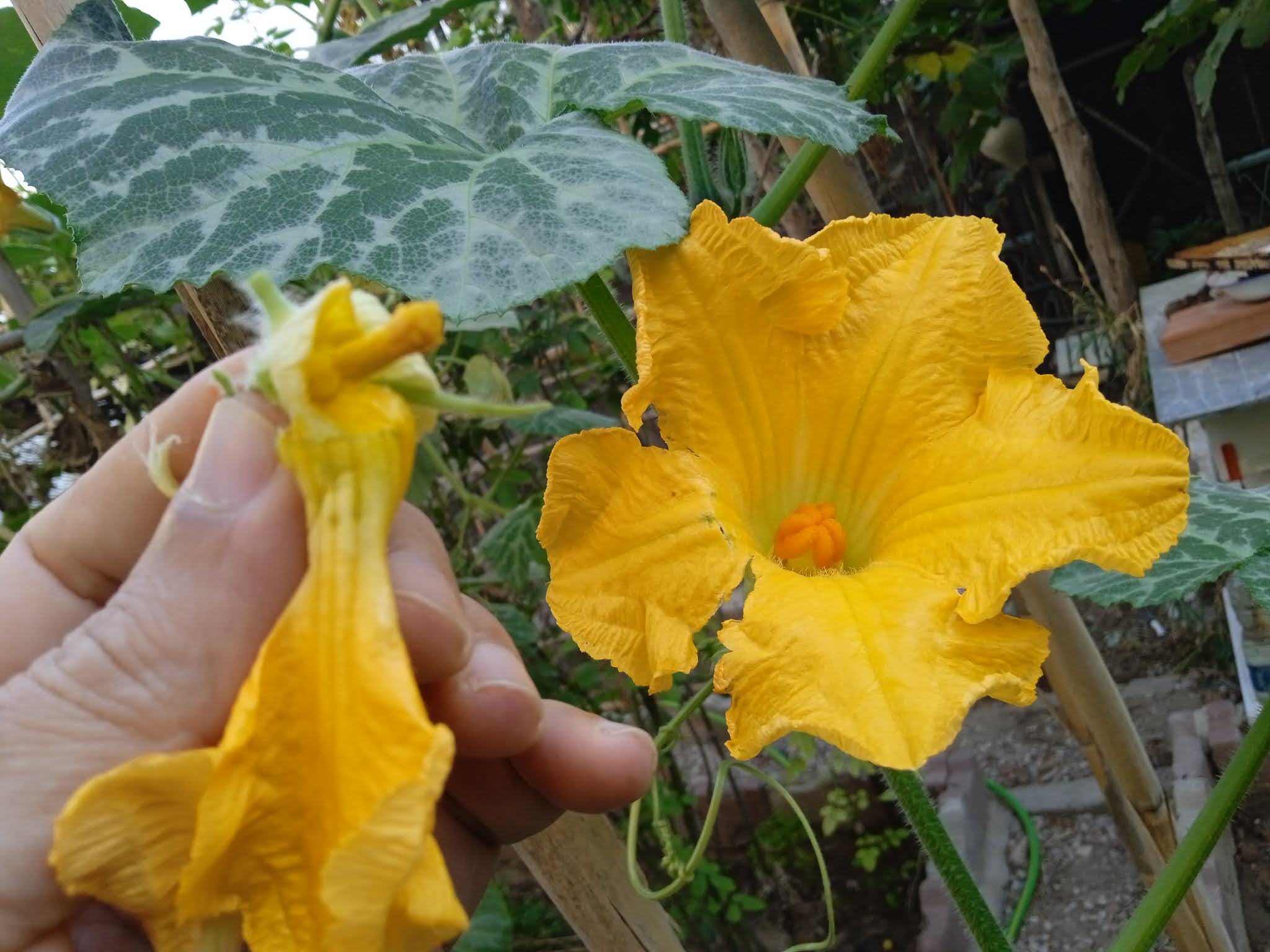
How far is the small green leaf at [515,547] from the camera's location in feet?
4.30

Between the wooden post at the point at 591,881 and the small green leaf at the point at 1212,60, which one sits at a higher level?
the small green leaf at the point at 1212,60

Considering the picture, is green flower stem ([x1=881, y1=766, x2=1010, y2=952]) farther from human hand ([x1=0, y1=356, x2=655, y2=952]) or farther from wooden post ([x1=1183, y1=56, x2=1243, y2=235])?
wooden post ([x1=1183, y1=56, x2=1243, y2=235])

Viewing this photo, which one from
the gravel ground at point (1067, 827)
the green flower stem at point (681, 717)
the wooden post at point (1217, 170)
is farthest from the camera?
the wooden post at point (1217, 170)

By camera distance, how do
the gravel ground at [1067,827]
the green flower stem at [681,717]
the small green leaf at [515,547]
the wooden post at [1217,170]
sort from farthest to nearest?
the wooden post at [1217,170]
the gravel ground at [1067,827]
the small green leaf at [515,547]
the green flower stem at [681,717]

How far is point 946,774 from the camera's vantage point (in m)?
2.15

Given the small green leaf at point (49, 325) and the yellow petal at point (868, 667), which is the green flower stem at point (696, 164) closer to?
the yellow petal at point (868, 667)

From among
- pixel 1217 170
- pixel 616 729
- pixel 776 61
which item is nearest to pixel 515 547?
pixel 616 729

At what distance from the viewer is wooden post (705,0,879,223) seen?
0.93m

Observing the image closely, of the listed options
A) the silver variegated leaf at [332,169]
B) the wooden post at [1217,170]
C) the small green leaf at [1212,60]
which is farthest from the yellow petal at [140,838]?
the wooden post at [1217,170]

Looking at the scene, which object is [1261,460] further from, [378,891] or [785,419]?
[378,891]

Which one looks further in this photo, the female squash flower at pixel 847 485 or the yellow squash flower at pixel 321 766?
the female squash flower at pixel 847 485

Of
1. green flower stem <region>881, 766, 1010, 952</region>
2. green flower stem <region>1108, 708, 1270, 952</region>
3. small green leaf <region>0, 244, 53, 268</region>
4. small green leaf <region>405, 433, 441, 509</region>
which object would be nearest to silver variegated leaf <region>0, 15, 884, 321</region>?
green flower stem <region>881, 766, 1010, 952</region>

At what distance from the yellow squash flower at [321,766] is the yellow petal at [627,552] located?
0.64 ft

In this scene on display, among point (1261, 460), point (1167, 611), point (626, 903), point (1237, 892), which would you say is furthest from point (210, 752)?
point (1167, 611)
